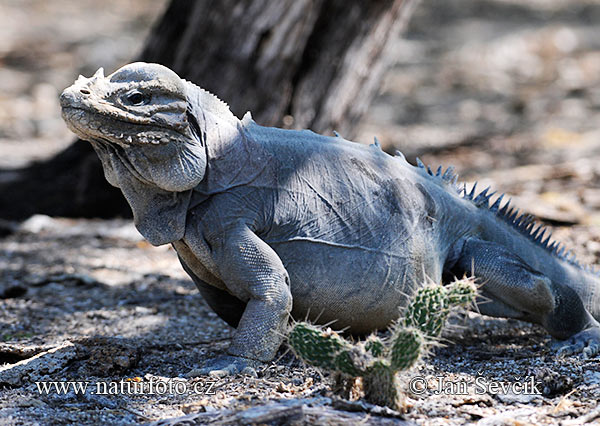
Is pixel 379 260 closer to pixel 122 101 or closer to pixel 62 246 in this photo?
pixel 122 101

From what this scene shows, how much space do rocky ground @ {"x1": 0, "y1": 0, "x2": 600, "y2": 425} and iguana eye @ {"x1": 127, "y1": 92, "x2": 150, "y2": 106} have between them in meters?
1.44

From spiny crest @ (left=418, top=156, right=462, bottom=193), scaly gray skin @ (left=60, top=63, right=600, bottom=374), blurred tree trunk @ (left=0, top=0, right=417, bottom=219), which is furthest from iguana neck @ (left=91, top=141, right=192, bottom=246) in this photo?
blurred tree trunk @ (left=0, top=0, right=417, bottom=219)

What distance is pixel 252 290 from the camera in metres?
4.52

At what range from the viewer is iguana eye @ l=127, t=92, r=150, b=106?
431cm

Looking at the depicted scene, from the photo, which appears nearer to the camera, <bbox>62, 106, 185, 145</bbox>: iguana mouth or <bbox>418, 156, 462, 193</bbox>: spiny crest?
<bbox>62, 106, 185, 145</bbox>: iguana mouth

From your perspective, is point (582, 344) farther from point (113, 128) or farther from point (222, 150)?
point (113, 128)

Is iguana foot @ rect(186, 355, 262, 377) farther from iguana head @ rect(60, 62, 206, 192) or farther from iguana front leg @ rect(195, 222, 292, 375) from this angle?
iguana head @ rect(60, 62, 206, 192)

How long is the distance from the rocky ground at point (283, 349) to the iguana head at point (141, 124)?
110 cm

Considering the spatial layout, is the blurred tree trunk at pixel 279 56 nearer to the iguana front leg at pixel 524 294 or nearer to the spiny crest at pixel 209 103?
the spiny crest at pixel 209 103

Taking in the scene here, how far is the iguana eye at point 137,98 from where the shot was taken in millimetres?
4309

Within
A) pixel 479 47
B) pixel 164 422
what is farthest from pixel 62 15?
pixel 164 422

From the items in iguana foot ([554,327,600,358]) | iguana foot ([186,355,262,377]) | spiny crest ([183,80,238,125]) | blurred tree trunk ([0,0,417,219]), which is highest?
blurred tree trunk ([0,0,417,219])

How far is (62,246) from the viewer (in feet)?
Result: 25.8

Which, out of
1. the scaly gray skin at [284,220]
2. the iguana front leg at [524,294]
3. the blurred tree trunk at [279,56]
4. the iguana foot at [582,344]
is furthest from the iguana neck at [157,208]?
the blurred tree trunk at [279,56]
